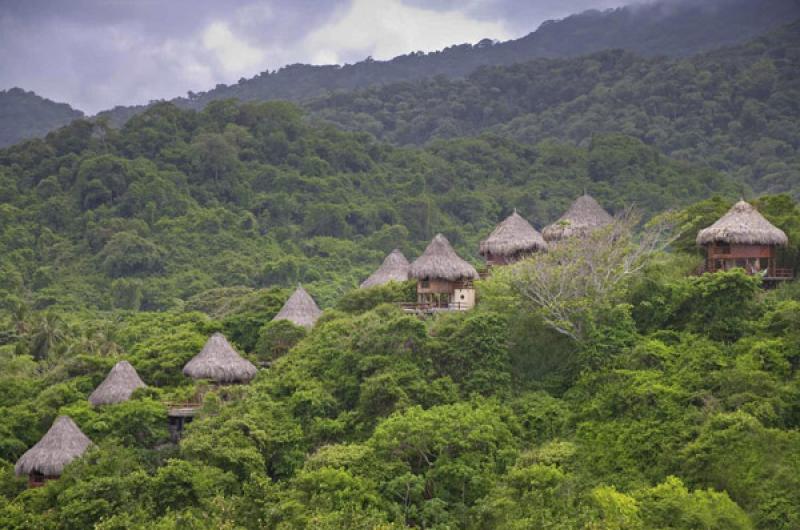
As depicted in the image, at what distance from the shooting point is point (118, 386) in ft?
81.1

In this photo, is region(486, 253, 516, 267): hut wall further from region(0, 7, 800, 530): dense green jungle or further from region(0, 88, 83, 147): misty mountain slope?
region(0, 88, 83, 147): misty mountain slope

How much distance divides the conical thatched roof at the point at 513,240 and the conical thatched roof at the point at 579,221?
0.37 m

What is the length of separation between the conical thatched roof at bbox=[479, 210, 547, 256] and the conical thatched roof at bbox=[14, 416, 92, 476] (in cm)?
1063

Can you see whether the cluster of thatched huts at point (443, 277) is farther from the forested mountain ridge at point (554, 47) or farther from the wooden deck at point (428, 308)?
the forested mountain ridge at point (554, 47)

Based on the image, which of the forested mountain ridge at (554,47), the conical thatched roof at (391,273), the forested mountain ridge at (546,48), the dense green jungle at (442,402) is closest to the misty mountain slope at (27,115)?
the forested mountain ridge at (546,48)

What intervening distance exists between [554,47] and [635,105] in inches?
1684

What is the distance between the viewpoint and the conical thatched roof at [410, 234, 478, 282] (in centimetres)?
2575

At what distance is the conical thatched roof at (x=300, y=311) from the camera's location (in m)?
28.2

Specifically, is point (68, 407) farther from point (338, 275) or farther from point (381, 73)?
point (381, 73)

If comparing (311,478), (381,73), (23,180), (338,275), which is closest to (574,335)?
(311,478)

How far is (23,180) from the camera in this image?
55219mm

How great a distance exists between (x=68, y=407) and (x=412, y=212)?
31.4m

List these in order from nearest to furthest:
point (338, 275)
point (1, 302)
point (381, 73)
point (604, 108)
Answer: point (1, 302)
point (338, 275)
point (604, 108)
point (381, 73)

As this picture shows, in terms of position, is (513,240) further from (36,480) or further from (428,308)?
(36,480)
